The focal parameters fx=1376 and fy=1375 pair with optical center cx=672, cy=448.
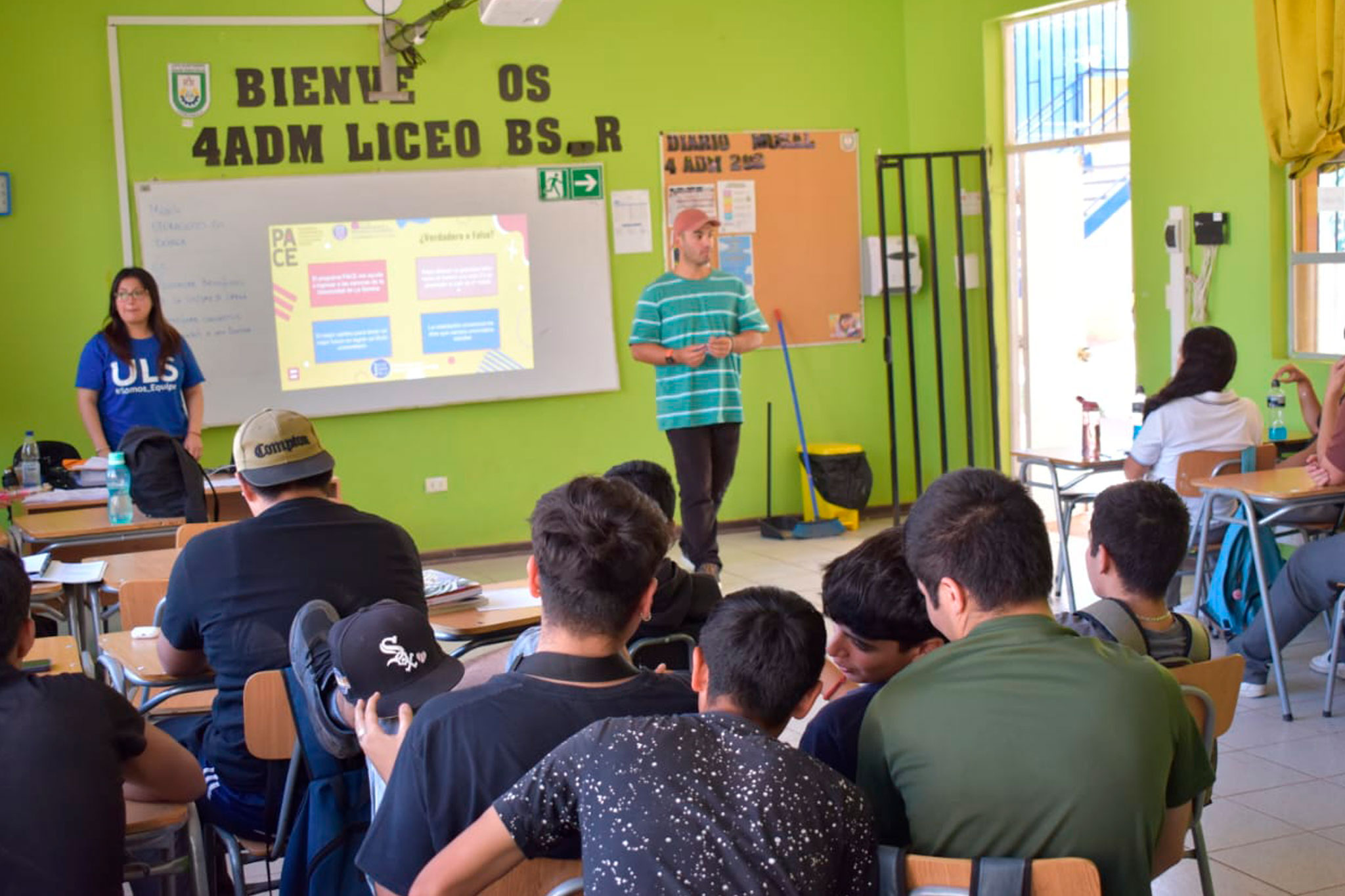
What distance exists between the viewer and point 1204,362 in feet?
16.7

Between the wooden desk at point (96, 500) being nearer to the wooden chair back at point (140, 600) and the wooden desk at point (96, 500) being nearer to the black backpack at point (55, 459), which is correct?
the black backpack at point (55, 459)

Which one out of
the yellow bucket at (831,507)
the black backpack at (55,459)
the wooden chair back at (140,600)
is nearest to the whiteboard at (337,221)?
the black backpack at (55,459)

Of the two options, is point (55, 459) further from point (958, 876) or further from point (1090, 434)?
point (958, 876)

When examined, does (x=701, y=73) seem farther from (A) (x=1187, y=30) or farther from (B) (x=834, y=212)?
(A) (x=1187, y=30)

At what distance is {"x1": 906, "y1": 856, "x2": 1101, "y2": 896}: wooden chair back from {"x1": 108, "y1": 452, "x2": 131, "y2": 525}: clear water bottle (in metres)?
3.76

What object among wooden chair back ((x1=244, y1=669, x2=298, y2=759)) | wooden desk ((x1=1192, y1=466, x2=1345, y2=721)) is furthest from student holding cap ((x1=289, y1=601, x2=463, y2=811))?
wooden desk ((x1=1192, y1=466, x2=1345, y2=721))

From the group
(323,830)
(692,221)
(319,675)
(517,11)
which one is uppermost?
(517,11)

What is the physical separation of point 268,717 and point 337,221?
5029 millimetres

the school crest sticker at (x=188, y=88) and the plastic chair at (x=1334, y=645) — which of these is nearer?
the plastic chair at (x=1334, y=645)

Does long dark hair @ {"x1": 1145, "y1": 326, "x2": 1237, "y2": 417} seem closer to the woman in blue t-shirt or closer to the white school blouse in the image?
the white school blouse

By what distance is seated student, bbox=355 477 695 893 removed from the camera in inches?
66.0

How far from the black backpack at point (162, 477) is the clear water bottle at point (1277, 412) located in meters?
4.21

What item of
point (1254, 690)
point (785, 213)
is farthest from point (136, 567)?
point (785, 213)

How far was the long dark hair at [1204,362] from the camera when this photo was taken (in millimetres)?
5090
